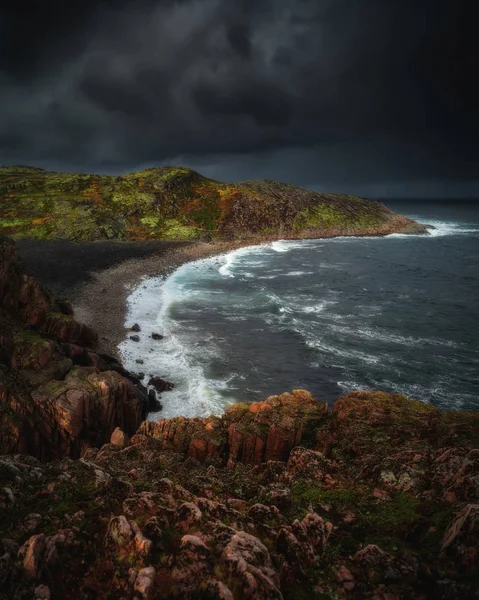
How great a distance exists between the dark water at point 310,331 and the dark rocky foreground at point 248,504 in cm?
1296

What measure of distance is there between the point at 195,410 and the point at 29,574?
83.6ft

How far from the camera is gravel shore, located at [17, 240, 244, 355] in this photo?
2046 inches

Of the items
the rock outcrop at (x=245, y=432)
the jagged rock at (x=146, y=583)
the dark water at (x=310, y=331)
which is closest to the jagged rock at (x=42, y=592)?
the jagged rock at (x=146, y=583)

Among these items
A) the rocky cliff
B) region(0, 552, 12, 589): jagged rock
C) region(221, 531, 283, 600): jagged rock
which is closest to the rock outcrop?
the rocky cliff

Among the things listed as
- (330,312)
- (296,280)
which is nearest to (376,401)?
(330,312)

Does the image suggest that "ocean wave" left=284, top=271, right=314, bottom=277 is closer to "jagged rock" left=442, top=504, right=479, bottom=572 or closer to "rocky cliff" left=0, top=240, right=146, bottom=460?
"rocky cliff" left=0, top=240, right=146, bottom=460

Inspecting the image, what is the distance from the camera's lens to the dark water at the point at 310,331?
37531 mm

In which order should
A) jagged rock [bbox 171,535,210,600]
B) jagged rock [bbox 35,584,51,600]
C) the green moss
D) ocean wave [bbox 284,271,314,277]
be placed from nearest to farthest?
jagged rock [bbox 35,584,51,600], jagged rock [bbox 171,535,210,600], ocean wave [bbox 284,271,314,277], the green moss

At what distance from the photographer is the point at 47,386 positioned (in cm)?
2517

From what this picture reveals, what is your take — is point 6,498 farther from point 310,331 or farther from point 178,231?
point 178,231

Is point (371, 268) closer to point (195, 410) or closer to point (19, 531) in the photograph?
point (195, 410)

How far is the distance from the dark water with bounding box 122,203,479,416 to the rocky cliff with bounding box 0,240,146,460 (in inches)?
285

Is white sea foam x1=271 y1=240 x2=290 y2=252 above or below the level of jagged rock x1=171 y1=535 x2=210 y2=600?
above

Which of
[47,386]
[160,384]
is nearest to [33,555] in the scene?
[47,386]
